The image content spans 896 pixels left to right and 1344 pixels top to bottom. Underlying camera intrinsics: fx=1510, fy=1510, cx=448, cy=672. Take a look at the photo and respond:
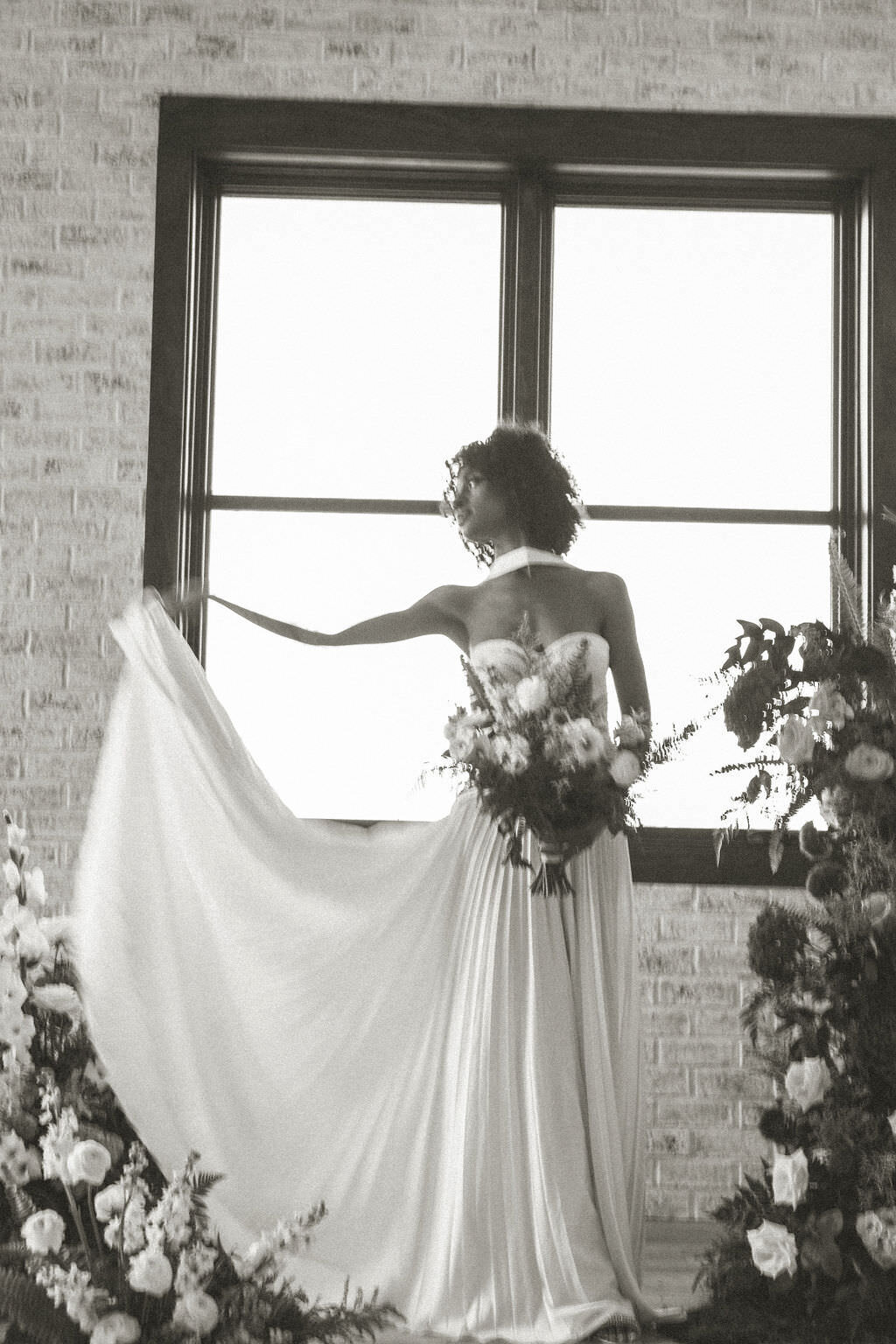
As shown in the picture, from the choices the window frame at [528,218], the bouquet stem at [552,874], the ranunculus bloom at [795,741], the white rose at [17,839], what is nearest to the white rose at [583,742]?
the bouquet stem at [552,874]

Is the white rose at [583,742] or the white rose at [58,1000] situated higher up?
the white rose at [583,742]

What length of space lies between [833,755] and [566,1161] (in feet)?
3.46

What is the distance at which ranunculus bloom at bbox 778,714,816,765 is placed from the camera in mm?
3230

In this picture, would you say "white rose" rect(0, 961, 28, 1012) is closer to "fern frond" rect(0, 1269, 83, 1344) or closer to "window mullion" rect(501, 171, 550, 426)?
"fern frond" rect(0, 1269, 83, 1344)

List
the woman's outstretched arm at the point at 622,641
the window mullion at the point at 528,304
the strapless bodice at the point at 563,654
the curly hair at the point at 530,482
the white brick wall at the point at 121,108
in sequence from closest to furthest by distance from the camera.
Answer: the strapless bodice at the point at 563,654 < the woman's outstretched arm at the point at 622,641 < the curly hair at the point at 530,482 < the white brick wall at the point at 121,108 < the window mullion at the point at 528,304

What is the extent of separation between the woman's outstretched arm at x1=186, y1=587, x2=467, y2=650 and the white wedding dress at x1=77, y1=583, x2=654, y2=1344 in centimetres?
50

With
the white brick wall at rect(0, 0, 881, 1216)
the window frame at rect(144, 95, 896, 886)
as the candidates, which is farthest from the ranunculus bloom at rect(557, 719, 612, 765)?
the white brick wall at rect(0, 0, 881, 1216)

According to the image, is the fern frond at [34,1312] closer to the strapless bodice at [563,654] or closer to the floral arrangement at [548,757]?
the floral arrangement at [548,757]

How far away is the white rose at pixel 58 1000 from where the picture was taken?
3273 mm

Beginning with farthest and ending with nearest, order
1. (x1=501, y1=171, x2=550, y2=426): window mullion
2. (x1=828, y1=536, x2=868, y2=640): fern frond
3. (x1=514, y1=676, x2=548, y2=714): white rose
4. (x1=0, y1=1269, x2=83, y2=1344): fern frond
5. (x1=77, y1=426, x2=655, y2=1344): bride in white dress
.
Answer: (x1=501, y1=171, x2=550, y2=426): window mullion → (x1=828, y1=536, x2=868, y2=640): fern frond → (x1=514, y1=676, x2=548, y2=714): white rose → (x1=77, y1=426, x2=655, y2=1344): bride in white dress → (x1=0, y1=1269, x2=83, y2=1344): fern frond

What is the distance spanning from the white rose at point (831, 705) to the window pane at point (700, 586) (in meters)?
1.77

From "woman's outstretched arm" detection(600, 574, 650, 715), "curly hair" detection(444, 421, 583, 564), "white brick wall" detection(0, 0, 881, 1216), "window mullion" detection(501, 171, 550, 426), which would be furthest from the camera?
"window mullion" detection(501, 171, 550, 426)

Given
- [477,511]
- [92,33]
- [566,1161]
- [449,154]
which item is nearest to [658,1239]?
[566,1161]

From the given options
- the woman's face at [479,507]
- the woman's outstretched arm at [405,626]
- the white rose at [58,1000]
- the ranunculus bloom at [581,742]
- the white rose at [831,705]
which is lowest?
the white rose at [58,1000]
